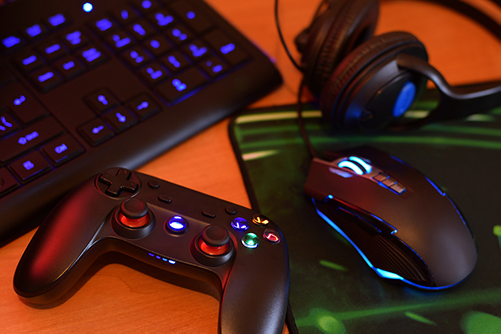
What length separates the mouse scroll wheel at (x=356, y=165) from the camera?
457mm

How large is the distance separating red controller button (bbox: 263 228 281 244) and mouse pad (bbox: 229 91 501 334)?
5cm

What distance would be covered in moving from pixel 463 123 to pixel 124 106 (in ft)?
1.57

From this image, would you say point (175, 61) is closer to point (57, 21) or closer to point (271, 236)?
point (57, 21)

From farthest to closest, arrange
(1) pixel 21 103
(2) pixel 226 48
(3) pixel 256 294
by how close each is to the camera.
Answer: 1. (2) pixel 226 48
2. (1) pixel 21 103
3. (3) pixel 256 294

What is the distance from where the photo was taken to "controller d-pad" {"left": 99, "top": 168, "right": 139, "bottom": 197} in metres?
0.40

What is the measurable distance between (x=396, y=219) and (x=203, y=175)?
0.23 m

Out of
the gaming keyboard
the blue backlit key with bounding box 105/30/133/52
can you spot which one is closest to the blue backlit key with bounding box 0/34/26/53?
the gaming keyboard

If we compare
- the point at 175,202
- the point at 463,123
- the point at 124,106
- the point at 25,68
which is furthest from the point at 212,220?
the point at 463,123

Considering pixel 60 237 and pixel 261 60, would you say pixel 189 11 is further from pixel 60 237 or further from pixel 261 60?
pixel 60 237

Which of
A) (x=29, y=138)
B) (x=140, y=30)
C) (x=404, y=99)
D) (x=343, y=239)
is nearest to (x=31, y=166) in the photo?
(x=29, y=138)

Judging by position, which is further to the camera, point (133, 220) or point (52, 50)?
point (52, 50)

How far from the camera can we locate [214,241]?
1.19ft

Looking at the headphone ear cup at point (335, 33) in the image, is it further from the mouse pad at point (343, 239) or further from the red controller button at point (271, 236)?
the red controller button at point (271, 236)

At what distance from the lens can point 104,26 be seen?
1.75ft
